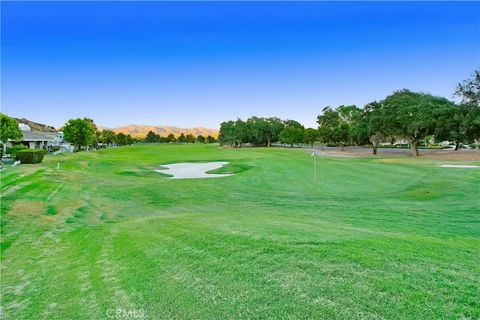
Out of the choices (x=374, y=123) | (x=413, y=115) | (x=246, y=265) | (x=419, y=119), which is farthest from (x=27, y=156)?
(x=413, y=115)

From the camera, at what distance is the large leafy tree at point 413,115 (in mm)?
44719

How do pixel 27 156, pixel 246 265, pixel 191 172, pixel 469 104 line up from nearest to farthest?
1. pixel 246 265
2. pixel 27 156
3. pixel 191 172
4. pixel 469 104

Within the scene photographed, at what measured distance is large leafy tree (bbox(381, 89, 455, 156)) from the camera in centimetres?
4472

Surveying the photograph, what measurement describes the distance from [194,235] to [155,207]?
7512mm

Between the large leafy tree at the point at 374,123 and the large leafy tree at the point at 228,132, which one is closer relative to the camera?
the large leafy tree at the point at 374,123

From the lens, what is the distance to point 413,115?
157 feet

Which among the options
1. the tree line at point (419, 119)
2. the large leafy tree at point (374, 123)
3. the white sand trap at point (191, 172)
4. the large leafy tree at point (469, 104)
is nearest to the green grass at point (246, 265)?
the white sand trap at point (191, 172)

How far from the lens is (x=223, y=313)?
3500 millimetres

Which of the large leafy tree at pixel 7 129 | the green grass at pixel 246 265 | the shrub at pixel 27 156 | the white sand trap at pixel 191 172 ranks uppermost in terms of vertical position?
the large leafy tree at pixel 7 129

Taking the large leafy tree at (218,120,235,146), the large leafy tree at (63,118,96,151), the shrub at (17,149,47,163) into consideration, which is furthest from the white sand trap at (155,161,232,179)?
the large leafy tree at (218,120,235,146)

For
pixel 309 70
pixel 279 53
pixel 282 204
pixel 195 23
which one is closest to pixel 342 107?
pixel 309 70

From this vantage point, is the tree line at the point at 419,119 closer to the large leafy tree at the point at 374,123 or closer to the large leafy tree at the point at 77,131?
the large leafy tree at the point at 374,123

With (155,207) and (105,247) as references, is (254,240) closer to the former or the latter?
(105,247)

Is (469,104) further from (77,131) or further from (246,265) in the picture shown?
(77,131)
